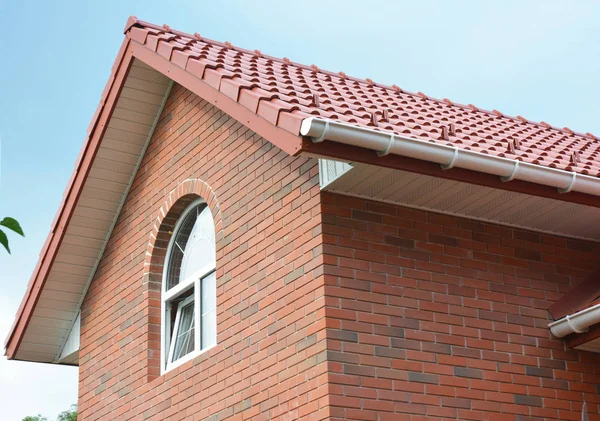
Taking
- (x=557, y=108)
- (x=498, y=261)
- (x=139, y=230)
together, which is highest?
(x=557, y=108)

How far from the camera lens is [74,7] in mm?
53250

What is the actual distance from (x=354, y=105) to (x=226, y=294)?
1.94 metres

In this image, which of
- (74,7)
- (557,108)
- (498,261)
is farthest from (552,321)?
(557,108)

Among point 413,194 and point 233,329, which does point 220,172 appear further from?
point 413,194

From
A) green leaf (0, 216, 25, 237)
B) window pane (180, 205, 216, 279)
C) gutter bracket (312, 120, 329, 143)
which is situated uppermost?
window pane (180, 205, 216, 279)

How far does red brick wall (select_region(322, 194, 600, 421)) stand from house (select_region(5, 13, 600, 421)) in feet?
0.05

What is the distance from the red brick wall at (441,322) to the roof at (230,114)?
79 cm

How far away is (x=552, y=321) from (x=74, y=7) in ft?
163

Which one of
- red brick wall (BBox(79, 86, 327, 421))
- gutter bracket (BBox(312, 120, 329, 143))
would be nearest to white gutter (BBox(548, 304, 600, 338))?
red brick wall (BBox(79, 86, 327, 421))

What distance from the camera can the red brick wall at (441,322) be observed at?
6520 mm

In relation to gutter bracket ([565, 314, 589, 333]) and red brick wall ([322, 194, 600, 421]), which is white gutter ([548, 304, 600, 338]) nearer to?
gutter bracket ([565, 314, 589, 333])

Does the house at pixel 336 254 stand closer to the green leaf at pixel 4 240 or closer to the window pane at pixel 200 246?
the window pane at pixel 200 246

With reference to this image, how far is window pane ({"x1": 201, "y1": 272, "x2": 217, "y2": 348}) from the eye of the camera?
8.27 metres

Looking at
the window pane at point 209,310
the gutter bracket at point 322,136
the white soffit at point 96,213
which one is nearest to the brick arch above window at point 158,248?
the window pane at point 209,310
